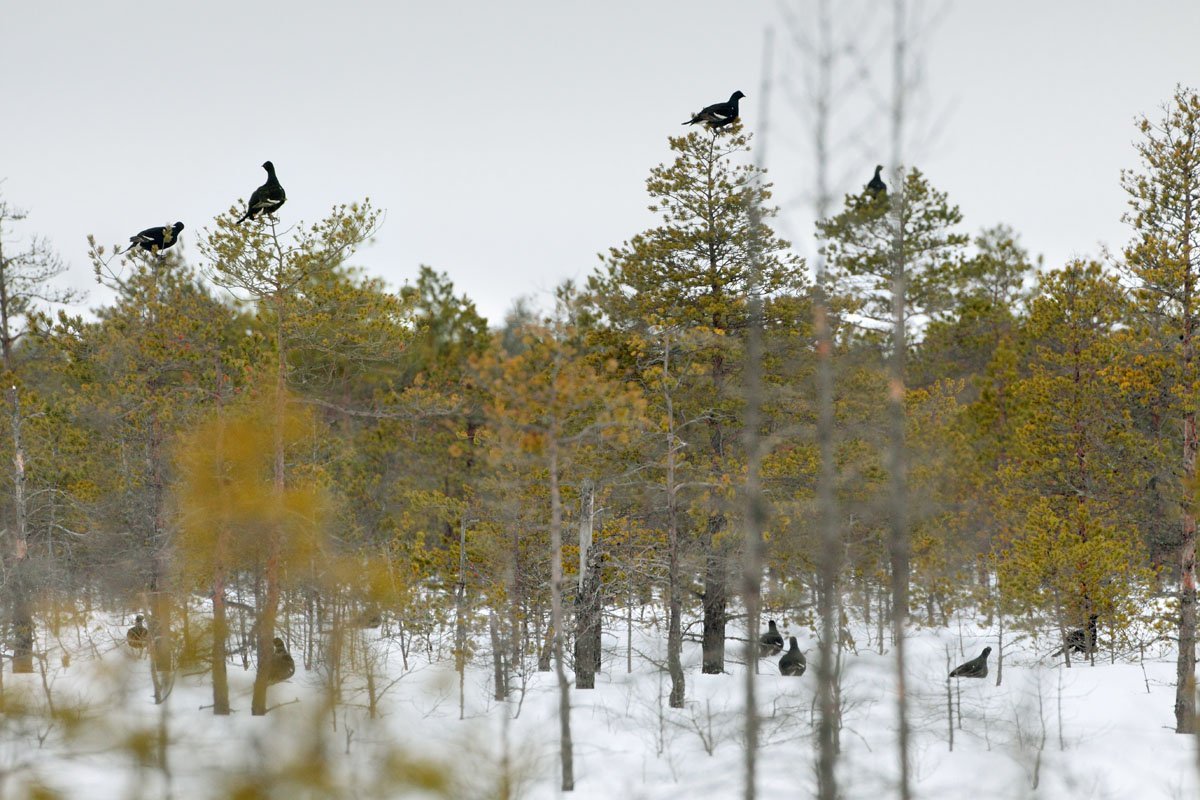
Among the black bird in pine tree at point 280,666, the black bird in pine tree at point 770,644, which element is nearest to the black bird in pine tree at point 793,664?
the black bird in pine tree at point 770,644

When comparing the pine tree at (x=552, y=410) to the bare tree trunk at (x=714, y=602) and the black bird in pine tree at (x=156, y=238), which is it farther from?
the black bird in pine tree at (x=156, y=238)

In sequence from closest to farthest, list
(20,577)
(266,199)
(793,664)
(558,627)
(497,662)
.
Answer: (558,627) < (266,199) < (497,662) < (20,577) < (793,664)

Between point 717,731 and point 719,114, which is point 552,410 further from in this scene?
point 719,114

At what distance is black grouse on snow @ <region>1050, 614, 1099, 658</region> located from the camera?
2162 centimetres

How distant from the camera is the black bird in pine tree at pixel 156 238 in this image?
17031mm

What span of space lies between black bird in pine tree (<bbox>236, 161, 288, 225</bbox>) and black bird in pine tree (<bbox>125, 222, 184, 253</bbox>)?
197 cm

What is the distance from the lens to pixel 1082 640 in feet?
73.8

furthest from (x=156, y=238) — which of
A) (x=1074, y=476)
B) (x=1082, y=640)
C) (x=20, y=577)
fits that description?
(x=1082, y=640)

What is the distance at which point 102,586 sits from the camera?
88.1ft

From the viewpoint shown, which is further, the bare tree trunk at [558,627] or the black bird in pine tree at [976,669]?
the black bird in pine tree at [976,669]

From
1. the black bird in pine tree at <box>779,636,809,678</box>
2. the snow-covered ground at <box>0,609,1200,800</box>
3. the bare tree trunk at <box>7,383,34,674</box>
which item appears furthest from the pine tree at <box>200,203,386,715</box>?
the black bird in pine tree at <box>779,636,809,678</box>

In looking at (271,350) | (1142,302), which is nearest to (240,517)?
(271,350)

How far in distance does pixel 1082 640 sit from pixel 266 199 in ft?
66.4

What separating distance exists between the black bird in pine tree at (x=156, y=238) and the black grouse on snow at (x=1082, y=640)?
66.8 feet
